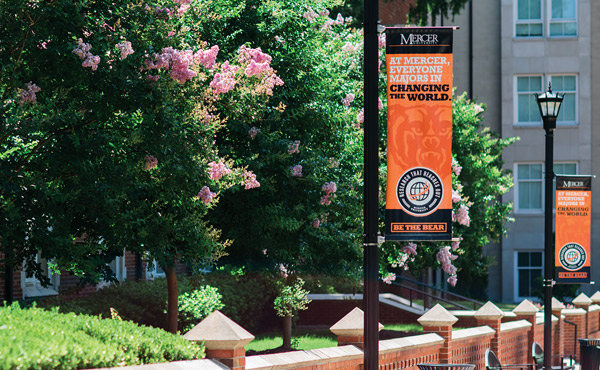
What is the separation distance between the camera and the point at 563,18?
45.8 m

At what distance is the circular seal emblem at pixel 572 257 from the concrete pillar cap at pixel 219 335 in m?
14.1

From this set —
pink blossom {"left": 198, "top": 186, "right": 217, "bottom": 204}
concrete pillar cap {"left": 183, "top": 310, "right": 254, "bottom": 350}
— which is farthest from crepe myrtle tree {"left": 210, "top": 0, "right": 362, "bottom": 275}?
concrete pillar cap {"left": 183, "top": 310, "right": 254, "bottom": 350}

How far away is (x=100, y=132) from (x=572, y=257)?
42.1 ft

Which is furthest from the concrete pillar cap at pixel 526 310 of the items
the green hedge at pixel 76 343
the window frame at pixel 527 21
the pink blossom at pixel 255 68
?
the window frame at pixel 527 21

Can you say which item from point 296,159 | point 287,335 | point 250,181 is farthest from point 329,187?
point 287,335

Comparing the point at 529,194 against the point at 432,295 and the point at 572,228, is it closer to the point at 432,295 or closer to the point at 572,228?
the point at 432,295

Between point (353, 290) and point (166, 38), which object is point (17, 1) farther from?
point (353, 290)

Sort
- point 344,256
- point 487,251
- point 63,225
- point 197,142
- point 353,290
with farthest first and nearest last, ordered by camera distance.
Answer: point 487,251 → point 353,290 → point 344,256 → point 197,142 → point 63,225

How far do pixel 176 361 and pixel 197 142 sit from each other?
17.4 feet

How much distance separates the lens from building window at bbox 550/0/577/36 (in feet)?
150

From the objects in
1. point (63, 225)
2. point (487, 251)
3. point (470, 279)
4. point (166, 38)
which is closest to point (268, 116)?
point (166, 38)

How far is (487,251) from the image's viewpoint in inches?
1810

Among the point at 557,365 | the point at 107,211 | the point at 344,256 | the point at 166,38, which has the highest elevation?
the point at 166,38

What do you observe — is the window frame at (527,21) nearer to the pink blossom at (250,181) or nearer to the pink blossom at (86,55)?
the pink blossom at (250,181)
